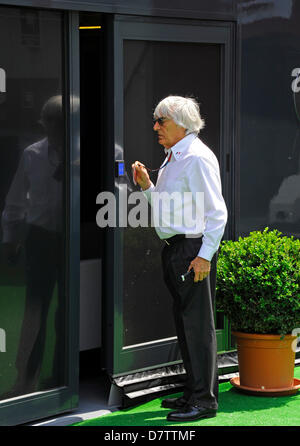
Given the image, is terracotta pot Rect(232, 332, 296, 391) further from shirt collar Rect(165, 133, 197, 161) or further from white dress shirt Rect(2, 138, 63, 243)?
white dress shirt Rect(2, 138, 63, 243)

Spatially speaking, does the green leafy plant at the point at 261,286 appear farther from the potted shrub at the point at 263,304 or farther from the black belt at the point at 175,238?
the black belt at the point at 175,238

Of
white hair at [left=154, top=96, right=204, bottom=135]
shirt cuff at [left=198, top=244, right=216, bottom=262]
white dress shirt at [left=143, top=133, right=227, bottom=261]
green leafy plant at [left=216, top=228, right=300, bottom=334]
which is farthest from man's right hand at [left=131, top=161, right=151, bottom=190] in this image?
green leafy plant at [left=216, top=228, right=300, bottom=334]

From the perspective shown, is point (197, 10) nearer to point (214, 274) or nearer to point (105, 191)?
point (105, 191)

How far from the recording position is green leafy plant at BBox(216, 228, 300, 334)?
4871 mm

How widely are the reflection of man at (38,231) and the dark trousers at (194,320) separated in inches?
27.1

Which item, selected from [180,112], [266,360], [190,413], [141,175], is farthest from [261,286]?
[180,112]

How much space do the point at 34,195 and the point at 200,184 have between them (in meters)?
0.96

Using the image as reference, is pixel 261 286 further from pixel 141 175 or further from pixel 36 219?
pixel 36 219

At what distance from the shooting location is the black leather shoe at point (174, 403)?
15.7ft

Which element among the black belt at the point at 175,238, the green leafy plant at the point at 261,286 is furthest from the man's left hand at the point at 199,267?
the green leafy plant at the point at 261,286

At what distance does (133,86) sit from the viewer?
500cm

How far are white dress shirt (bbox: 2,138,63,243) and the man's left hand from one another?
0.87m

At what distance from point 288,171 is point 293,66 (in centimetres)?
79

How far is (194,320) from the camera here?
4.55 meters
